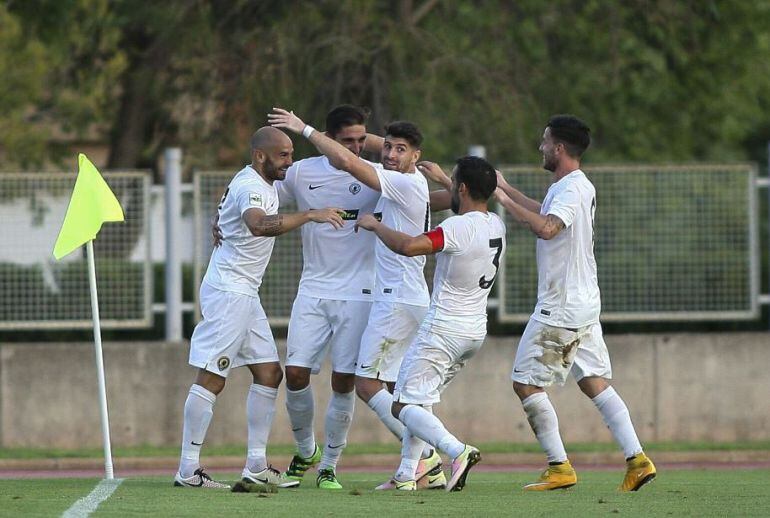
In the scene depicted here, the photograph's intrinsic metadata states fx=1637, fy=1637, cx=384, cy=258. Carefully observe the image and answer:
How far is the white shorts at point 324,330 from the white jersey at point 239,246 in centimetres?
41

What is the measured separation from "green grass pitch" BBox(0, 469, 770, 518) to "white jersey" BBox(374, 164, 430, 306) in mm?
1278

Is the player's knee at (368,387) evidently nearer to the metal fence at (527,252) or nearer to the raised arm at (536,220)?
the raised arm at (536,220)

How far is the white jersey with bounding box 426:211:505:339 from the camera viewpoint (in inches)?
382

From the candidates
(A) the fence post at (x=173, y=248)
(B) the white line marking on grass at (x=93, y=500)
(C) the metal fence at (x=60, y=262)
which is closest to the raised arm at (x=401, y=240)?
(B) the white line marking on grass at (x=93, y=500)

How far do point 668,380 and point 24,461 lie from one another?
6.37 m

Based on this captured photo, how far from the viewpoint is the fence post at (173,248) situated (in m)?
16.4

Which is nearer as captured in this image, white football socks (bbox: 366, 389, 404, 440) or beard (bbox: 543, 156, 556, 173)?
beard (bbox: 543, 156, 556, 173)

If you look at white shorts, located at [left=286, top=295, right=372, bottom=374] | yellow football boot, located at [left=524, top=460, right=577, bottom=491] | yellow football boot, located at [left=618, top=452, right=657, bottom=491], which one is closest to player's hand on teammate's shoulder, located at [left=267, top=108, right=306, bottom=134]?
white shorts, located at [left=286, top=295, right=372, bottom=374]

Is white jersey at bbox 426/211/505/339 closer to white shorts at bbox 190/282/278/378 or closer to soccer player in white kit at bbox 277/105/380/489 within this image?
soccer player in white kit at bbox 277/105/380/489

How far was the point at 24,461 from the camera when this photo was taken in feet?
49.8

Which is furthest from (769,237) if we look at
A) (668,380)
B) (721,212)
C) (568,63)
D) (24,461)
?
(24,461)

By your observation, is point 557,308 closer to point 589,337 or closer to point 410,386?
point 589,337

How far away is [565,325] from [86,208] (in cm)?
350

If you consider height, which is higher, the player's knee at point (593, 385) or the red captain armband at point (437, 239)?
the red captain armband at point (437, 239)
